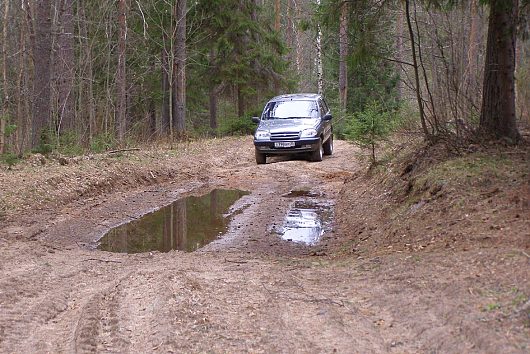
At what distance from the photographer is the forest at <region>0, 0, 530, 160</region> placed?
10.9 metres

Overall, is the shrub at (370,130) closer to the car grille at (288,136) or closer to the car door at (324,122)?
the car grille at (288,136)

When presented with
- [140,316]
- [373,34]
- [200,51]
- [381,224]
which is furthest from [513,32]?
[200,51]

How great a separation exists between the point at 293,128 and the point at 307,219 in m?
7.21

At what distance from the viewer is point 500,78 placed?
388 inches

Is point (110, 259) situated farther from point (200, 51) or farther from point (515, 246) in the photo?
point (200, 51)

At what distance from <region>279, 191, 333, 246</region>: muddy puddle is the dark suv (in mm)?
4239

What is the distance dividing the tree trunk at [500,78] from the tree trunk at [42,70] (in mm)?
12452

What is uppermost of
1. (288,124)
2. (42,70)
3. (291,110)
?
(42,70)

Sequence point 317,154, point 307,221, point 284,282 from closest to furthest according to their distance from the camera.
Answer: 1. point 284,282
2. point 307,221
3. point 317,154

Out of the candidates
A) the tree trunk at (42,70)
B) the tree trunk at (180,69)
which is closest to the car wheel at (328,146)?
the tree trunk at (180,69)

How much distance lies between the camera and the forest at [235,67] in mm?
10852

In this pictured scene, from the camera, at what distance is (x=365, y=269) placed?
695 centimetres

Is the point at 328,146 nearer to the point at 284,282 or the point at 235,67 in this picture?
the point at 235,67

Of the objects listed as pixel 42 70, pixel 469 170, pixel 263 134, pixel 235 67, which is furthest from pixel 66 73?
pixel 469 170
